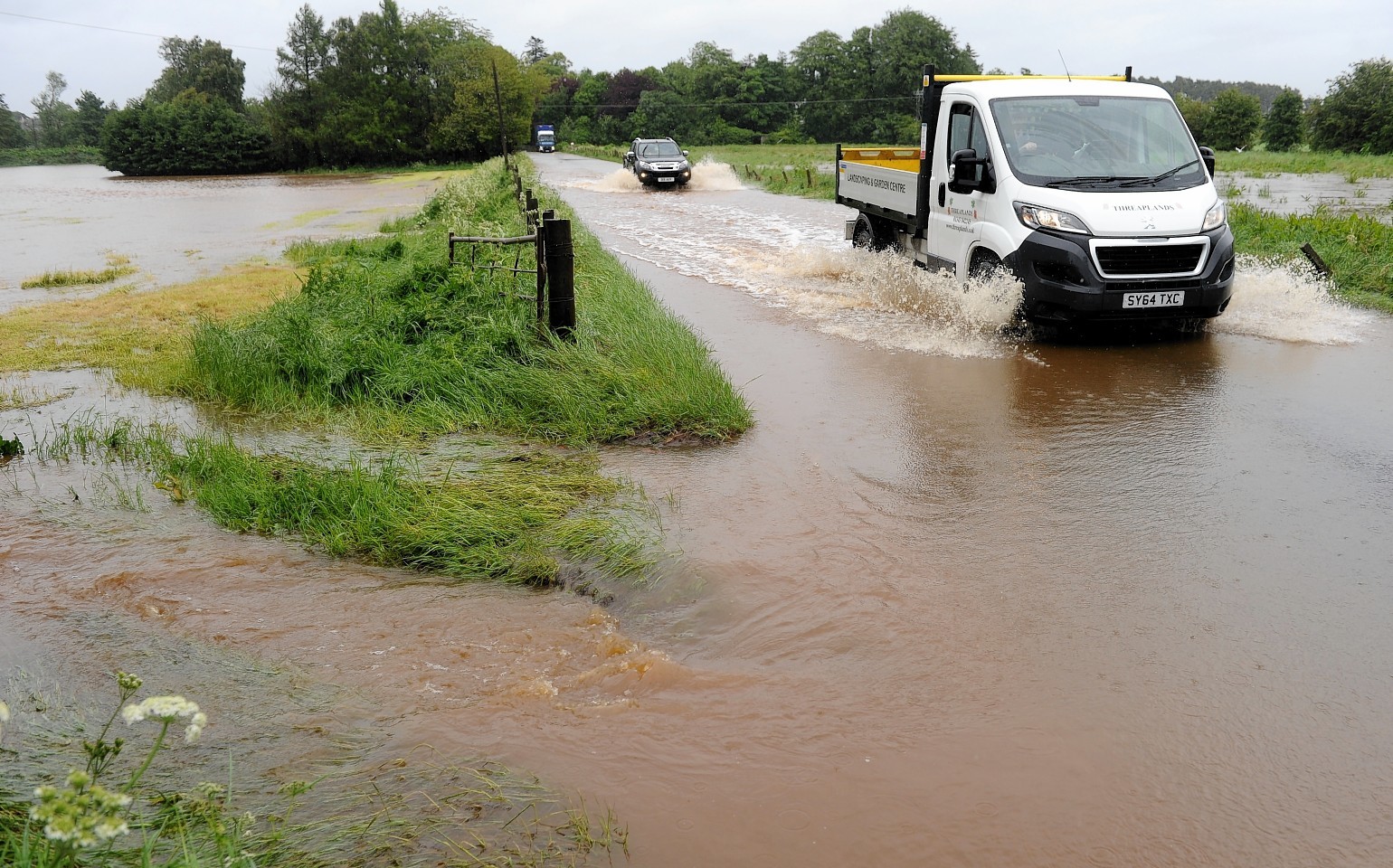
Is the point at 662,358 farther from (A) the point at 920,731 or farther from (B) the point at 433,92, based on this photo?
(B) the point at 433,92

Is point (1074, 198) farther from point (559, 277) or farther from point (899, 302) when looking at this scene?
point (559, 277)

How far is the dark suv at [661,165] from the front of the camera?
1389 inches

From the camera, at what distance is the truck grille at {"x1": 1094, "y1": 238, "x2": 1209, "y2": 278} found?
30.0 feet

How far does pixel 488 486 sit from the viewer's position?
20.3 ft

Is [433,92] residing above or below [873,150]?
above

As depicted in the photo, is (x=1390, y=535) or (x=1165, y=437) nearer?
(x=1390, y=535)

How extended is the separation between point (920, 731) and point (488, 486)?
10.6 feet

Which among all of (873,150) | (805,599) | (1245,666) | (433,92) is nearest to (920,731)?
(805,599)

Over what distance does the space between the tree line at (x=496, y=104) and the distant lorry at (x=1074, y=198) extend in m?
34.7

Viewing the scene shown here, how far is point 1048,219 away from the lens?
30.9ft

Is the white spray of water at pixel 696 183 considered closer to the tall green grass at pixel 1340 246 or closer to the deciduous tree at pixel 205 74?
the tall green grass at pixel 1340 246

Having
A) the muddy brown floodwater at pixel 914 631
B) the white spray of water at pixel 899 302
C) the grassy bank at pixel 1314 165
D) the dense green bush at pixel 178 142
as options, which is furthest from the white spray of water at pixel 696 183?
the dense green bush at pixel 178 142

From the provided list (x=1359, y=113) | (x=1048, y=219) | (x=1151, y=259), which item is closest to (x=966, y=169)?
(x=1048, y=219)

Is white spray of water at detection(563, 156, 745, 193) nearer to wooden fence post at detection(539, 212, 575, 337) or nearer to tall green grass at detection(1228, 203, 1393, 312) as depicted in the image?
tall green grass at detection(1228, 203, 1393, 312)
